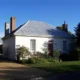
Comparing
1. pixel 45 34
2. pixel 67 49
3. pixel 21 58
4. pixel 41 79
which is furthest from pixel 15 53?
pixel 41 79

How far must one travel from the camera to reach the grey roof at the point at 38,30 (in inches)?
1450

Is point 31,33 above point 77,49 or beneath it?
above

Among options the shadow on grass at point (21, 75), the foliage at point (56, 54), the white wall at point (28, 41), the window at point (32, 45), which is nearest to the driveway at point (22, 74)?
the shadow on grass at point (21, 75)

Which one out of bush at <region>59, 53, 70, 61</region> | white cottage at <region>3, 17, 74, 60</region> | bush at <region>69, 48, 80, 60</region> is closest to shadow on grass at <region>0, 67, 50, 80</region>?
white cottage at <region>3, 17, 74, 60</region>

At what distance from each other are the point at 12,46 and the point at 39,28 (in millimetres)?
4767

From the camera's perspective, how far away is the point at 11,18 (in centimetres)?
4053

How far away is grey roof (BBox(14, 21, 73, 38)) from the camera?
36.8 m

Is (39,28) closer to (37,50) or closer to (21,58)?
(37,50)

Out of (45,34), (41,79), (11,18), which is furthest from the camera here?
(11,18)

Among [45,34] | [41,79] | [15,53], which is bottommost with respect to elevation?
[41,79]

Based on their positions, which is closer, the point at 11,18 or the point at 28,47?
the point at 28,47

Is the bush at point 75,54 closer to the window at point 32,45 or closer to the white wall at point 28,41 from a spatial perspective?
the white wall at point 28,41

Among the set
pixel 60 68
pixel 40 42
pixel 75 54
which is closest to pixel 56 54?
pixel 75 54

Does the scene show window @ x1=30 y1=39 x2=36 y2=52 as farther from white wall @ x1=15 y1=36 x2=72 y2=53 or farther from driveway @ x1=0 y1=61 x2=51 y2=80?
driveway @ x1=0 y1=61 x2=51 y2=80
